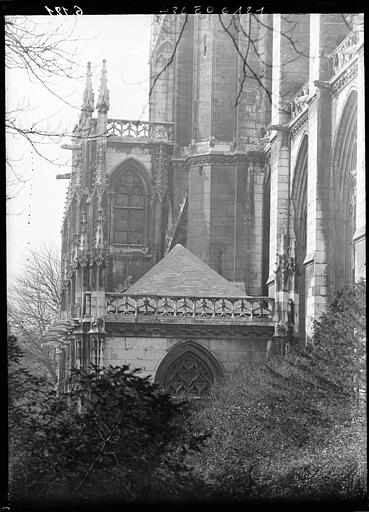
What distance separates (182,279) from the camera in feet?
35.2

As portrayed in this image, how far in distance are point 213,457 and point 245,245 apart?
3153 mm

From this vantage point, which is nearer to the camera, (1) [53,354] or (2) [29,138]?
(2) [29,138]

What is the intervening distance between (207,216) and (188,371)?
1780 mm

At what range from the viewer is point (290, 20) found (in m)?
8.74

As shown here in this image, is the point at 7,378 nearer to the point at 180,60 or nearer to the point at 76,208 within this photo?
the point at 76,208

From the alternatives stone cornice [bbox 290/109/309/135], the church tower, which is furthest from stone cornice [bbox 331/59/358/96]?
the church tower

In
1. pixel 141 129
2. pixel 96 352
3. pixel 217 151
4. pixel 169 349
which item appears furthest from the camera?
pixel 217 151

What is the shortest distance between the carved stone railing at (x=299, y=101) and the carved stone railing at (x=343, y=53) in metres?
0.41

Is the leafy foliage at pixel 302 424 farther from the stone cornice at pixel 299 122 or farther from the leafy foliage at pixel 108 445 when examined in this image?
the stone cornice at pixel 299 122

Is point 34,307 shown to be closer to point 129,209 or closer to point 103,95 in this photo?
point 103,95

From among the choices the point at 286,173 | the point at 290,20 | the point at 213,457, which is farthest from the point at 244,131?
the point at 213,457

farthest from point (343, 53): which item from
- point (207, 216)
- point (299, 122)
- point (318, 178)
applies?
point (299, 122)

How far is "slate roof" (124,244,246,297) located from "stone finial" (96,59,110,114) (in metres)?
1.64

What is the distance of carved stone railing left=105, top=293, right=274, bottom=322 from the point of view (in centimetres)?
1113
